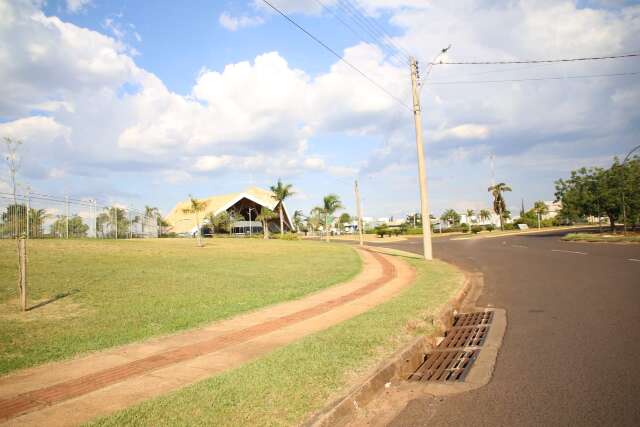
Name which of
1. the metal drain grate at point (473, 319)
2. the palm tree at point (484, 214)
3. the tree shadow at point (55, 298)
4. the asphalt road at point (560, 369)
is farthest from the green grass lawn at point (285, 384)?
the palm tree at point (484, 214)

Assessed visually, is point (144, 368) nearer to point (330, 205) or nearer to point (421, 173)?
point (421, 173)

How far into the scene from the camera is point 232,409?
3725mm

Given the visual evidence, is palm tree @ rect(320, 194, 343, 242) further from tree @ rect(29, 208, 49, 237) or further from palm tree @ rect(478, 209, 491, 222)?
palm tree @ rect(478, 209, 491, 222)

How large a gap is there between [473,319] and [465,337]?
136cm

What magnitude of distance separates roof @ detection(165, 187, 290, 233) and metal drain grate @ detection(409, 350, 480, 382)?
55.1 m

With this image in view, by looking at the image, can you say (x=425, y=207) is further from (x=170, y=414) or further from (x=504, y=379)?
(x=170, y=414)

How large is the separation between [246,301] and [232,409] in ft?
19.6

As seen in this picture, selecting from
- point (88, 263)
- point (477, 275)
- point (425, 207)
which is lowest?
point (477, 275)

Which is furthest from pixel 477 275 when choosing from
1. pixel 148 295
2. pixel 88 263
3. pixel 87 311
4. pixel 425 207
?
pixel 88 263

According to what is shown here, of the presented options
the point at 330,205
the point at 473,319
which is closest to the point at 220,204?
the point at 330,205

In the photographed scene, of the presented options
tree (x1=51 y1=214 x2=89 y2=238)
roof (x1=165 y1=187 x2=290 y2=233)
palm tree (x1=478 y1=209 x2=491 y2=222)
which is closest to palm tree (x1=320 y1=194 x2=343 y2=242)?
roof (x1=165 y1=187 x2=290 y2=233)

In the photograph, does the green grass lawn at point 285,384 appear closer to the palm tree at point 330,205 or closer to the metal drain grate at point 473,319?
the metal drain grate at point 473,319

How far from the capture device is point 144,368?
17.0 ft

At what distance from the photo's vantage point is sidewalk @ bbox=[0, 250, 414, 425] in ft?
13.3
